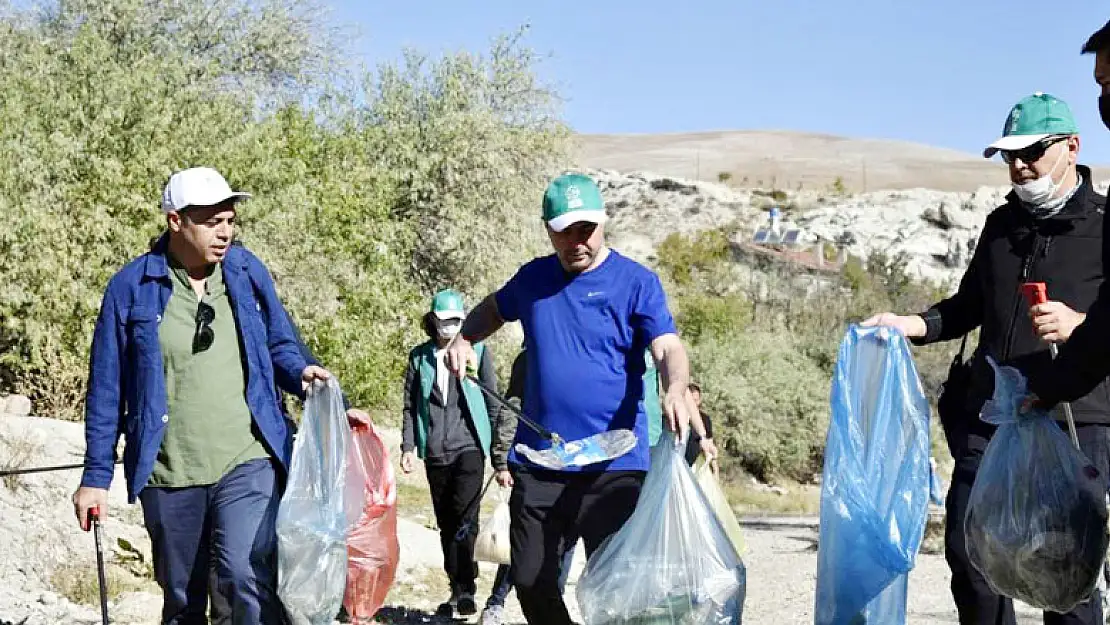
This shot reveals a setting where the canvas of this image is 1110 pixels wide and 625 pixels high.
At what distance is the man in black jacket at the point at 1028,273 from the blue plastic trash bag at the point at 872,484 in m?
0.17

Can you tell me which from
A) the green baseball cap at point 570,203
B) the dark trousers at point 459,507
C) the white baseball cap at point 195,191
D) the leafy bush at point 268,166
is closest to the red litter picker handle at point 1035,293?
the green baseball cap at point 570,203

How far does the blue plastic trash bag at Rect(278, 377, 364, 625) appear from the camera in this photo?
5594mm

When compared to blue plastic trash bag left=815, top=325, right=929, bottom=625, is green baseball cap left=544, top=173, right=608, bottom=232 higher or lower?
higher

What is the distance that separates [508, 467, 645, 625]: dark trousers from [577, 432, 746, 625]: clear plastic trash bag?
173mm

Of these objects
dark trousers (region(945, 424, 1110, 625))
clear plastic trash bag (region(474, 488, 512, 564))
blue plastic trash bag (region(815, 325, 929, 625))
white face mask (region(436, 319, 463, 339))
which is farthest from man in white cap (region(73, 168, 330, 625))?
white face mask (region(436, 319, 463, 339))

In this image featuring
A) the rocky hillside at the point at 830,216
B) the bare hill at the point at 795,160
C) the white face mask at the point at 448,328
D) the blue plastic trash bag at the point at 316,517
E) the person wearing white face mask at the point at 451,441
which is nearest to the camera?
the blue plastic trash bag at the point at 316,517

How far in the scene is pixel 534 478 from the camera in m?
5.51

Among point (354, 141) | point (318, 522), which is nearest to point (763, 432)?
point (354, 141)

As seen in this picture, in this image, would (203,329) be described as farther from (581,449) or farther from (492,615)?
(492,615)

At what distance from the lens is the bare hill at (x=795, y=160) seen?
91.8 m

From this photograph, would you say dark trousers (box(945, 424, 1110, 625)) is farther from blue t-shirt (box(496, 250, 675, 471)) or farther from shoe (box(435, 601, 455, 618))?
shoe (box(435, 601, 455, 618))

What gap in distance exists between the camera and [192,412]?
5.39 meters

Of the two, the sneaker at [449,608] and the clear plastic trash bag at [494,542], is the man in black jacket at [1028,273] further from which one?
the sneaker at [449,608]

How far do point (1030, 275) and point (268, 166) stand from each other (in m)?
15.6
